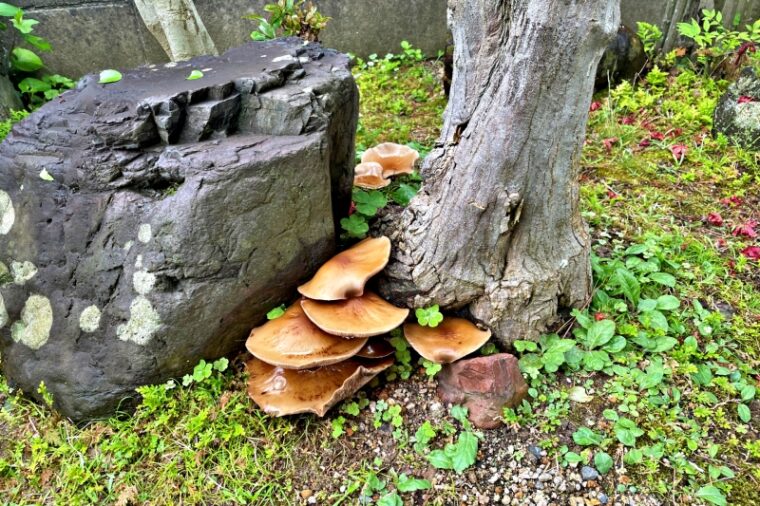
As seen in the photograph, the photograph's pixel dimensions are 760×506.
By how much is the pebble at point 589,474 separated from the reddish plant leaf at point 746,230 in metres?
2.49

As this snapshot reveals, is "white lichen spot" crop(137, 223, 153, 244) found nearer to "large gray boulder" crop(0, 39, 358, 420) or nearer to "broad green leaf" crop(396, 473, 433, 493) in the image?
"large gray boulder" crop(0, 39, 358, 420)

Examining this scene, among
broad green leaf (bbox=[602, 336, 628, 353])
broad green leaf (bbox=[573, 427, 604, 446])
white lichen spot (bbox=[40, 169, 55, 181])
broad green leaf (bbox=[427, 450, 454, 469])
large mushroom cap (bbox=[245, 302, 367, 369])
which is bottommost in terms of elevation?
broad green leaf (bbox=[427, 450, 454, 469])

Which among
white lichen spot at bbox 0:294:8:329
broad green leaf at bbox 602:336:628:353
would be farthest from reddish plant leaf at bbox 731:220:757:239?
white lichen spot at bbox 0:294:8:329

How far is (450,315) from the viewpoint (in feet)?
9.93

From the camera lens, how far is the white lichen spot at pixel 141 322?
268cm

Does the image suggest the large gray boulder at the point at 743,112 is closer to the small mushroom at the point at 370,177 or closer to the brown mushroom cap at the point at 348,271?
the small mushroom at the point at 370,177

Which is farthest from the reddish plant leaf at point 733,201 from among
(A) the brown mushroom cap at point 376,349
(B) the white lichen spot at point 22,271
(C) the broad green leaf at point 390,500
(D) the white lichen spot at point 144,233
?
(B) the white lichen spot at point 22,271

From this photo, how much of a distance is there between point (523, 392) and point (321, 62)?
92.7 inches

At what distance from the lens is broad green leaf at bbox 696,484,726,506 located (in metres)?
2.25

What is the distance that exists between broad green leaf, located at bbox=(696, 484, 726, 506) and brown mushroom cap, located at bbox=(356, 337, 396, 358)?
5.30 feet

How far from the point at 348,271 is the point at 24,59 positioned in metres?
5.96

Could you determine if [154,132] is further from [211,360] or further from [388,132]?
[388,132]

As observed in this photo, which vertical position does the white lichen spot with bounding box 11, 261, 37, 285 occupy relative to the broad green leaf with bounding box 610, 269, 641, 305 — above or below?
Result: above

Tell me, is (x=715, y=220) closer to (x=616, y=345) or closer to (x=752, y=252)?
(x=752, y=252)
